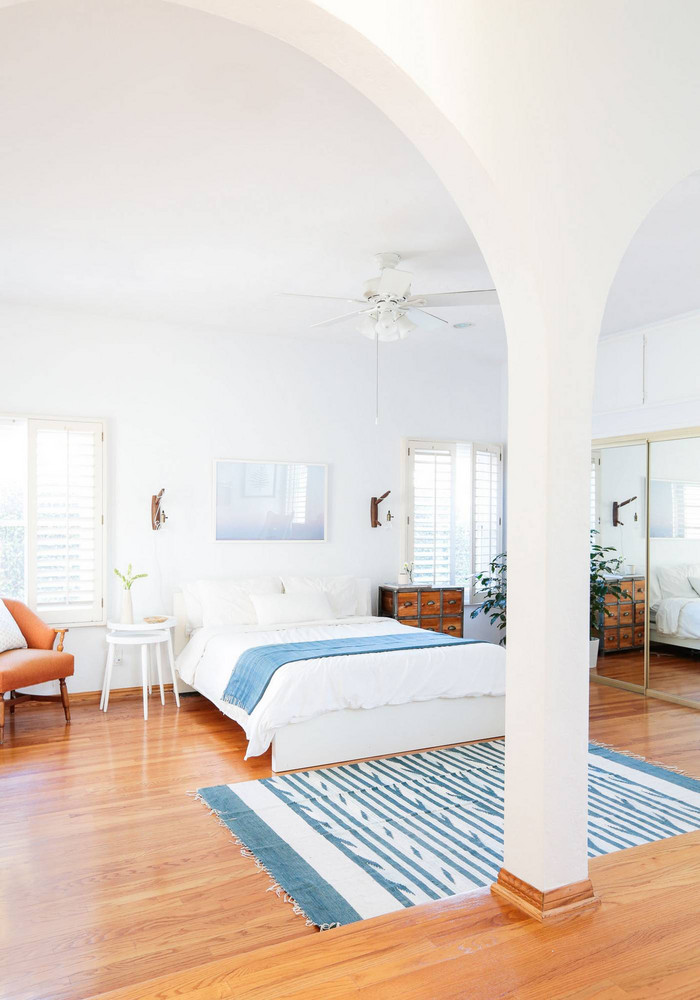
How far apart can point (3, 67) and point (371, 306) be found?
2106 mm

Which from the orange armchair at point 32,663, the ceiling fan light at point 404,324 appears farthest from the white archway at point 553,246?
the orange armchair at point 32,663

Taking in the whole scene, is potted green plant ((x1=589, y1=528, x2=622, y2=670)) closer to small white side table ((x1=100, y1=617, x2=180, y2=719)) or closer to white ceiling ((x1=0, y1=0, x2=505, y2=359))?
white ceiling ((x1=0, y1=0, x2=505, y2=359))

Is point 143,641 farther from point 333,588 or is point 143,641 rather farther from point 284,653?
point 333,588

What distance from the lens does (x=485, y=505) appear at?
23.6ft

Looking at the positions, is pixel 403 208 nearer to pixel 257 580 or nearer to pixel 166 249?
pixel 166 249

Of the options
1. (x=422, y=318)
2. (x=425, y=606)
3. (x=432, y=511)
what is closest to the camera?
(x=422, y=318)

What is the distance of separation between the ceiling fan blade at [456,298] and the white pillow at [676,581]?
9.58ft

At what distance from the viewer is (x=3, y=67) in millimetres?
2512

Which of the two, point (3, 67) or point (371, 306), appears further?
point (371, 306)

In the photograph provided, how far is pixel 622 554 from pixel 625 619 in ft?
1.74

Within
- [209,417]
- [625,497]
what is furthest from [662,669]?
[209,417]

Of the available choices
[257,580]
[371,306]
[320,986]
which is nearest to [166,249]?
[371,306]

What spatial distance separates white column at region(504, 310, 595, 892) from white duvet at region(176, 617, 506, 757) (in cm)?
198

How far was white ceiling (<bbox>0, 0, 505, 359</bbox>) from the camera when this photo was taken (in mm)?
2418
